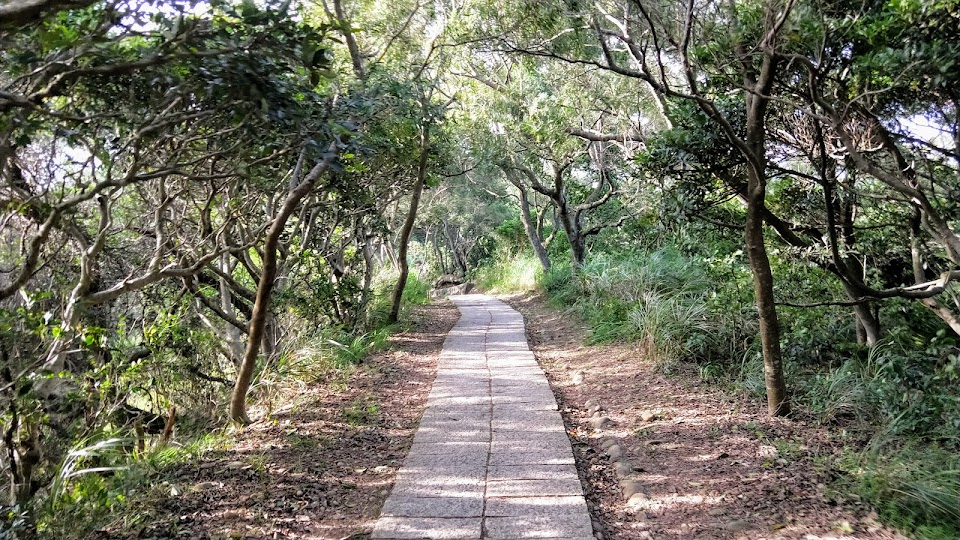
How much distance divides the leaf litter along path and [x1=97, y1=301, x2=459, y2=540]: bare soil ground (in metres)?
0.01

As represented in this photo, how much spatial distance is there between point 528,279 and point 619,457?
51.5ft

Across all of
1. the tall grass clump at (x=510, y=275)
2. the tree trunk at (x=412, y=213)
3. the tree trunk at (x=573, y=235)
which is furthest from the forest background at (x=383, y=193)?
the tall grass clump at (x=510, y=275)

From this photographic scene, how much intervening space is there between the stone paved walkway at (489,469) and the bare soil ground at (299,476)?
0.68ft

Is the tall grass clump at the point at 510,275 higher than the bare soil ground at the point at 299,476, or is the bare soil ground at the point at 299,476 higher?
the tall grass clump at the point at 510,275

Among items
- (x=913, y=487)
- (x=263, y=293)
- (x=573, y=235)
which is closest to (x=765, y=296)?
(x=913, y=487)

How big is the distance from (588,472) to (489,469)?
71 cm

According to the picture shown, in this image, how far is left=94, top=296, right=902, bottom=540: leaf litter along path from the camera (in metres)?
3.63

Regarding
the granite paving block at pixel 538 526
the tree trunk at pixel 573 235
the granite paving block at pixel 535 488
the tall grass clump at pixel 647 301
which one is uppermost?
the tree trunk at pixel 573 235

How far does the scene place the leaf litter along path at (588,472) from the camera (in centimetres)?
363

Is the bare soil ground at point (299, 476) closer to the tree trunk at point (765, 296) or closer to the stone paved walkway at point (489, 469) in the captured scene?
the stone paved walkway at point (489, 469)

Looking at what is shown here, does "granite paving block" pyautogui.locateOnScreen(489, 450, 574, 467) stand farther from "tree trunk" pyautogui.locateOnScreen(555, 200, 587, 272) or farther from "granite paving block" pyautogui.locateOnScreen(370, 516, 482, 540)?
"tree trunk" pyautogui.locateOnScreen(555, 200, 587, 272)

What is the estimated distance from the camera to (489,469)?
4.54 metres

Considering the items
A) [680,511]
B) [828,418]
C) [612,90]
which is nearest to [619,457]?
[680,511]

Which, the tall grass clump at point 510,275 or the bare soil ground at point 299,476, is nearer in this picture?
the bare soil ground at point 299,476
